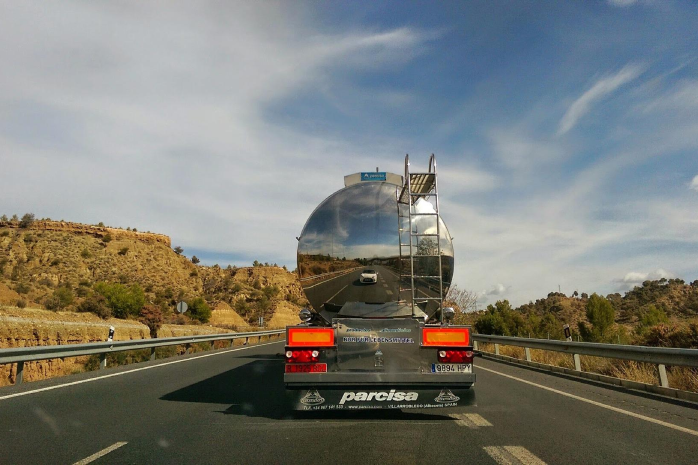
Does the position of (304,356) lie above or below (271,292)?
below

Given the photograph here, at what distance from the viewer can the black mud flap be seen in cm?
619

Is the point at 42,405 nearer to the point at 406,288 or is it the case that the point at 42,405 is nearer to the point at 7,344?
the point at 406,288

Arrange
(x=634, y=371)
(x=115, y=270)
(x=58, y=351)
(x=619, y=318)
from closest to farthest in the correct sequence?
(x=634, y=371) → (x=58, y=351) → (x=619, y=318) → (x=115, y=270)

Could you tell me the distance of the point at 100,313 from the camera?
4416 centimetres

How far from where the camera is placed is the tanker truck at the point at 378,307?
244 inches

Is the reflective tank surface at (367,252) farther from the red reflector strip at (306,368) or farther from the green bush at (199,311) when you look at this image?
the green bush at (199,311)

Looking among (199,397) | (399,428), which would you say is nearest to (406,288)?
(399,428)

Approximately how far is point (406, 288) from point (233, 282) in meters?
90.8

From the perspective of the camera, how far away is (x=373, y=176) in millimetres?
8523

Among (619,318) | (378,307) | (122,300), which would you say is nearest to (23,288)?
(122,300)

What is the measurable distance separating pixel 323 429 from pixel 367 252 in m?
2.66

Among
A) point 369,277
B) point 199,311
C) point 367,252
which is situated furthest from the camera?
point 199,311

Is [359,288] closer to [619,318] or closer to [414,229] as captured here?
[414,229]

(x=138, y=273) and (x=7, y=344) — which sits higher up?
(x=138, y=273)
